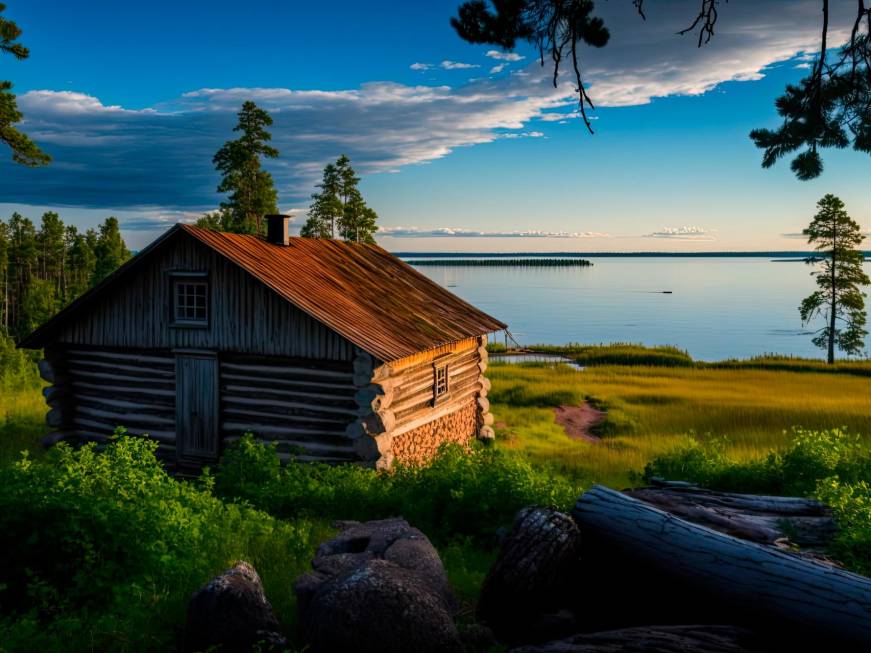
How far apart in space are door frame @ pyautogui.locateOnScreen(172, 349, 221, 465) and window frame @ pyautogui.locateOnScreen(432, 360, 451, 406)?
17.9 feet

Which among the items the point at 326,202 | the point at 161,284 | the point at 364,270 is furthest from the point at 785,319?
the point at 161,284

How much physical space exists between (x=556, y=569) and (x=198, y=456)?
38.5 ft

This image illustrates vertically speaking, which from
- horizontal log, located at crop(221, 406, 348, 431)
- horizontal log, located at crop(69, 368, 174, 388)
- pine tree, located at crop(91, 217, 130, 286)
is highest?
pine tree, located at crop(91, 217, 130, 286)

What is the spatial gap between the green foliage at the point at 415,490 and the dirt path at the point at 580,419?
1233 cm

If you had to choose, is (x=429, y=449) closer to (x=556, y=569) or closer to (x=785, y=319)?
(x=556, y=569)

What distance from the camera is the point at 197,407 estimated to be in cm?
1579

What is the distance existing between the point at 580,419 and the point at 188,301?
1634cm

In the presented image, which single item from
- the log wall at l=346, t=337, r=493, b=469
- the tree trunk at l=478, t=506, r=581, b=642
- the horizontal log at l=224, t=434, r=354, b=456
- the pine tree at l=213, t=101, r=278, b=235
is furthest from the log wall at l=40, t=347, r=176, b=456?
the pine tree at l=213, t=101, r=278, b=235

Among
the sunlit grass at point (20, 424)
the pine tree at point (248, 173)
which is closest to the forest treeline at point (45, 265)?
the pine tree at point (248, 173)

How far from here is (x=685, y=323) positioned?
295 feet

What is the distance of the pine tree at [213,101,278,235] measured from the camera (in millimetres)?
47625

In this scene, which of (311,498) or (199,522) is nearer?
(199,522)

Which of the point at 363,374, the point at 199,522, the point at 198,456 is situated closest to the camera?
the point at 199,522

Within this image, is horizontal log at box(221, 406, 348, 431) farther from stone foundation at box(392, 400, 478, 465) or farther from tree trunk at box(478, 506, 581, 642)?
tree trunk at box(478, 506, 581, 642)
